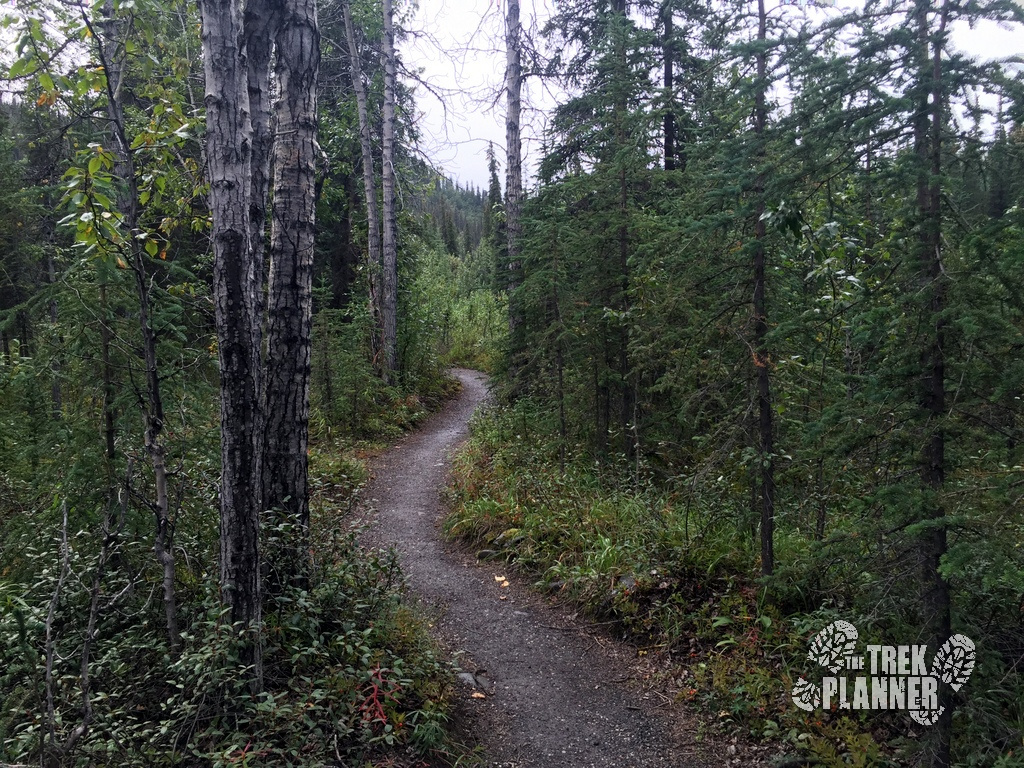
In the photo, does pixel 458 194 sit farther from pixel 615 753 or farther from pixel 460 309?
pixel 615 753

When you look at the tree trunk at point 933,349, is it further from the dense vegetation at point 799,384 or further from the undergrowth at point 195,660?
the undergrowth at point 195,660

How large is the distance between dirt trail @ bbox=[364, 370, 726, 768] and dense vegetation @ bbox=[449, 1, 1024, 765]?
47cm

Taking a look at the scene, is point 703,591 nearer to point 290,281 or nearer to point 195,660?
point 195,660

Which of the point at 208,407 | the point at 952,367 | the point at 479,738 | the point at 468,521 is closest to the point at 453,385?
the point at 468,521

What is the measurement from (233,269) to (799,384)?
5.22 metres

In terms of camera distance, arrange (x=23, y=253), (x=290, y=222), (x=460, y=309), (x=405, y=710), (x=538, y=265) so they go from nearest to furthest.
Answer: (x=405, y=710) < (x=290, y=222) < (x=538, y=265) < (x=23, y=253) < (x=460, y=309)

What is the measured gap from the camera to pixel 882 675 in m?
4.09

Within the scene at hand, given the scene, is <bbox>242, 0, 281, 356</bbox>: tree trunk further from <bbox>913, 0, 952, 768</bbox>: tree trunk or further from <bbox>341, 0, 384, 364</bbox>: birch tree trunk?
<bbox>341, 0, 384, 364</bbox>: birch tree trunk

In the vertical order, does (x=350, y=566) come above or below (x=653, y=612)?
above

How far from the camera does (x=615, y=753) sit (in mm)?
4426

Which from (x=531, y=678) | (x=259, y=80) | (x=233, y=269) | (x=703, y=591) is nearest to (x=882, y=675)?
(x=703, y=591)

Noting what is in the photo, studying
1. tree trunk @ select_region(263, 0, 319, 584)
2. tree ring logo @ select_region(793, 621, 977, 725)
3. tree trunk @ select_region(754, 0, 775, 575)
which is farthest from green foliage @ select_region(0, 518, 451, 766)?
tree trunk @ select_region(754, 0, 775, 575)

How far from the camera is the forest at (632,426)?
3.24m

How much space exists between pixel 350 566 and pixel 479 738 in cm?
171
